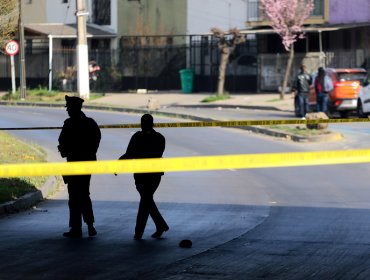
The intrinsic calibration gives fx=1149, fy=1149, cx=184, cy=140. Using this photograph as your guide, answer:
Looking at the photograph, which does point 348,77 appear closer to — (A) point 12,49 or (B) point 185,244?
(A) point 12,49

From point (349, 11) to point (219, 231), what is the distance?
39.8m

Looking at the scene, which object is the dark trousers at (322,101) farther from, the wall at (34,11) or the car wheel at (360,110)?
the wall at (34,11)

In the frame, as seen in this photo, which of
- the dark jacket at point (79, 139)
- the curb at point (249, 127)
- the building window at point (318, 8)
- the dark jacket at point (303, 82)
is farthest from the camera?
the building window at point (318, 8)

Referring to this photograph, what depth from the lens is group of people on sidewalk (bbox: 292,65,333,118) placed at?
34.8 meters

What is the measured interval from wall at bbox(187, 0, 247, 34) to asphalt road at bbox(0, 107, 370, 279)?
36533 mm

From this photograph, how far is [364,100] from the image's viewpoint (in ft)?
115

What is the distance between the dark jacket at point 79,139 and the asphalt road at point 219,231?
39.7 inches

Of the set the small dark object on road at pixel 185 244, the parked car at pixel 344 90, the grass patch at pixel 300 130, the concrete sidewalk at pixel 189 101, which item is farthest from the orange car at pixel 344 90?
the small dark object on road at pixel 185 244

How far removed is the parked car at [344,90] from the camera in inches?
1428

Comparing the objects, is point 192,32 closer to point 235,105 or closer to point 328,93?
point 235,105

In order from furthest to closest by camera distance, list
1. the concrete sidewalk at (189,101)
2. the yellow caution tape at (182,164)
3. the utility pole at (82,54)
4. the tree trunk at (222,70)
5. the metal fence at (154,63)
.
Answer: the metal fence at (154,63) → the tree trunk at (222,70) → the utility pole at (82,54) → the concrete sidewalk at (189,101) → the yellow caution tape at (182,164)

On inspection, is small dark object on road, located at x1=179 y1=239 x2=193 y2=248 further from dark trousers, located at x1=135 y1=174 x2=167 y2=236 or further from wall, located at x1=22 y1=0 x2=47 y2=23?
wall, located at x1=22 y1=0 x2=47 y2=23

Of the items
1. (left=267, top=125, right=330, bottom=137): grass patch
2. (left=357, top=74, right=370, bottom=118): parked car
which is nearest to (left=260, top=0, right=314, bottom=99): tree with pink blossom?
(left=357, top=74, right=370, bottom=118): parked car

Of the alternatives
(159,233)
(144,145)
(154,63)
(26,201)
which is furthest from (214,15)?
(144,145)
